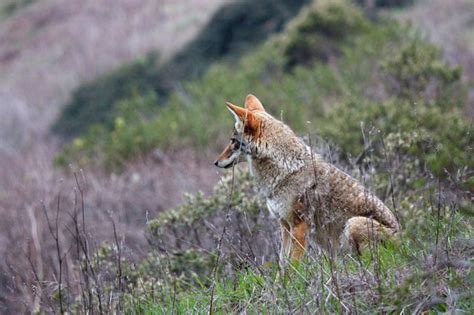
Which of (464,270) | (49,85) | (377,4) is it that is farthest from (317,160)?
(49,85)

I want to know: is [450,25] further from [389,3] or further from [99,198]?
[99,198]

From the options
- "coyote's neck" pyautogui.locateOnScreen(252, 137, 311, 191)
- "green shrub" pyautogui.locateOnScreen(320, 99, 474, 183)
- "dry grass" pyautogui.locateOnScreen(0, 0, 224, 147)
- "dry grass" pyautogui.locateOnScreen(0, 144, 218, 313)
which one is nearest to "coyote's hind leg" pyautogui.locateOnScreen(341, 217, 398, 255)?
"coyote's neck" pyautogui.locateOnScreen(252, 137, 311, 191)

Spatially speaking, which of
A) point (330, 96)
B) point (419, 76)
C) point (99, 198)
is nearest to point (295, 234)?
point (419, 76)

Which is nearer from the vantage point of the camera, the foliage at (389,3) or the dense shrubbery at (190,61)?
the foliage at (389,3)

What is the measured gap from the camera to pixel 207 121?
22.0 m

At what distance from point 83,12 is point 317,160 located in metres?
36.6

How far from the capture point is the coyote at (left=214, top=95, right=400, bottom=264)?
7.27m

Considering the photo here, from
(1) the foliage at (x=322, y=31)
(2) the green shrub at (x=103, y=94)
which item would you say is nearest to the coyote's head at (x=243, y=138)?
(1) the foliage at (x=322, y=31)

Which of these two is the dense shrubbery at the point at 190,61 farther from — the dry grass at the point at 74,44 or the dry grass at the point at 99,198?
the dry grass at the point at 99,198

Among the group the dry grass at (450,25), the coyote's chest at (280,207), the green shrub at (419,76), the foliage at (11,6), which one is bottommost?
the foliage at (11,6)

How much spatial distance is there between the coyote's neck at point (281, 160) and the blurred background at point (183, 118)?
0.55 metres

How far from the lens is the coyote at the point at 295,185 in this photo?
7270mm

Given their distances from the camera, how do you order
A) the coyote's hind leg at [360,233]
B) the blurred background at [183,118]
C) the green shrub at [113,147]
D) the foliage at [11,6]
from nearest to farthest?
the coyote's hind leg at [360,233]
the blurred background at [183,118]
the green shrub at [113,147]
the foliage at [11,6]

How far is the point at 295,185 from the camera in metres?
7.66
